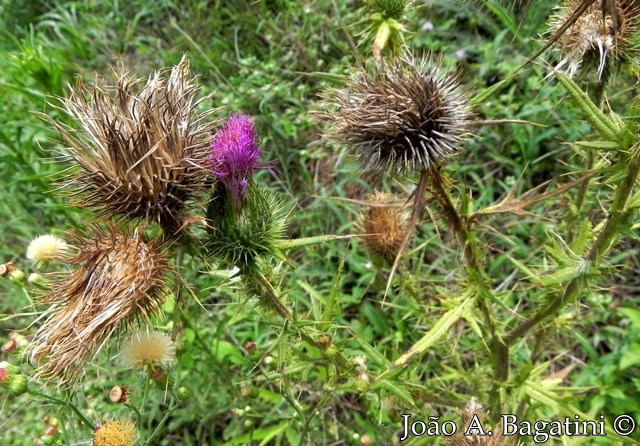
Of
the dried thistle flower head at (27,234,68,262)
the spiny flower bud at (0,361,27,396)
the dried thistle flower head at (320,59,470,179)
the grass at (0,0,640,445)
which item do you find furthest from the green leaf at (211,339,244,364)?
the dried thistle flower head at (320,59,470,179)

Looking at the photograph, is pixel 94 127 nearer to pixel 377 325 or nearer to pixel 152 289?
pixel 152 289

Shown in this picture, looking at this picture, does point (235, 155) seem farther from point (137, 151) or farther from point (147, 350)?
point (147, 350)

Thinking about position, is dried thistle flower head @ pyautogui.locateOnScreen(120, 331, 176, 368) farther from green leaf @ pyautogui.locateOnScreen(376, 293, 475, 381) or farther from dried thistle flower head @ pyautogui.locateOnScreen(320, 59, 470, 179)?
dried thistle flower head @ pyautogui.locateOnScreen(320, 59, 470, 179)

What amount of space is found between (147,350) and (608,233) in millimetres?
1468

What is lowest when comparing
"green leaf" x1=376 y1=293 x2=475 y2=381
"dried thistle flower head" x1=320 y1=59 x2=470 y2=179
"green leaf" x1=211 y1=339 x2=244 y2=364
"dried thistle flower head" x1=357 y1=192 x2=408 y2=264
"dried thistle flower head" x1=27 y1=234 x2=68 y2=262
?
"green leaf" x1=211 y1=339 x2=244 y2=364

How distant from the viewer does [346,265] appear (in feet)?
11.8

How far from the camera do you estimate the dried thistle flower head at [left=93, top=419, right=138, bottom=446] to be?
66.2 inches

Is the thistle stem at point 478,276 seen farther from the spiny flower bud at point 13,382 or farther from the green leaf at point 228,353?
the spiny flower bud at point 13,382

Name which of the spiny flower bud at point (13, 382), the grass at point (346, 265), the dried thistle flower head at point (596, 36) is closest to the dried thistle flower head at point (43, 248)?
the grass at point (346, 265)

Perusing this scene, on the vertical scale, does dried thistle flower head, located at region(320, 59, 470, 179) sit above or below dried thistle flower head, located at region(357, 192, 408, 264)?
above

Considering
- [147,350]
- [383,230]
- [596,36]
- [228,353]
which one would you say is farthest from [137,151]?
[228,353]

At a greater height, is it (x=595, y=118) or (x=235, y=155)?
(x=235, y=155)

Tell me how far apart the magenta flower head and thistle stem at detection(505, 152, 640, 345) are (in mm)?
1022

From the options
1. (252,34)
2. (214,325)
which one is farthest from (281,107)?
(214,325)
